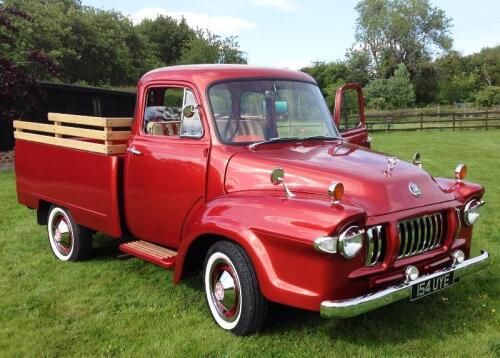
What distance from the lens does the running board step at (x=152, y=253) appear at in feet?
14.7

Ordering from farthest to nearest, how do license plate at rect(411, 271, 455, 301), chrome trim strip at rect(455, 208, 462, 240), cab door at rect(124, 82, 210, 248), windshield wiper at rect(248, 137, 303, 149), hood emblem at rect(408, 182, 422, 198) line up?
cab door at rect(124, 82, 210, 248) < windshield wiper at rect(248, 137, 303, 149) < chrome trim strip at rect(455, 208, 462, 240) < hood emblem at rect(408, 182, 422, 198) < license plate at rect(411, 271, 455, 301)

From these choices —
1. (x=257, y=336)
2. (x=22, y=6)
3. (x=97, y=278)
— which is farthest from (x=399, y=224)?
(x=22, y=6)

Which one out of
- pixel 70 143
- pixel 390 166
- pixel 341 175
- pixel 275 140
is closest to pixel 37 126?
pixel 70 143

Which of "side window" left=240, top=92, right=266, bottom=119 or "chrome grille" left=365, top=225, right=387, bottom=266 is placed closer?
"chrome grille" left=365, top=225, right=387, bottom=266

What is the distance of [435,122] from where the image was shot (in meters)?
30.5

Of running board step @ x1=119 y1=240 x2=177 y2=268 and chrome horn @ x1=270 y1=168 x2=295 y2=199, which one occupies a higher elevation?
chrome horn @ x1=270 y1=168 x2=295 y2=199

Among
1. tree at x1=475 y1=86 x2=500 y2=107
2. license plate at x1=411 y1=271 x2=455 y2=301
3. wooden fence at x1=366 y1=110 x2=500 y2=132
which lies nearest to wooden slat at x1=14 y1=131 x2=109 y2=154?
license plate at x1=411 y1=271 x2=455 y2=301

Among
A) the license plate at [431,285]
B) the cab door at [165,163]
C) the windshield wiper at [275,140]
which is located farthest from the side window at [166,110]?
the license plate at [431,285]

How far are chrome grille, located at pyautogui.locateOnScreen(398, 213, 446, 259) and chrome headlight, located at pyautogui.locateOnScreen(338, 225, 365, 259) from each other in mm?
382

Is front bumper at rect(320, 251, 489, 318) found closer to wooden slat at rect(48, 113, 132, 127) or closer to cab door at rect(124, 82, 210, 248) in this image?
cab door at rect(124, 82, 210, 248)

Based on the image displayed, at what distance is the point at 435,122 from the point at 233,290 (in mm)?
28918

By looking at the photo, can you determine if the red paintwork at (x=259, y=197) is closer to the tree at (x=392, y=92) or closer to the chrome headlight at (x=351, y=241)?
the chrome headlight at (x=351, y=241)

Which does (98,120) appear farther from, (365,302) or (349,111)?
(349,111)

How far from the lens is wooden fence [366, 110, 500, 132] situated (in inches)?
1156
